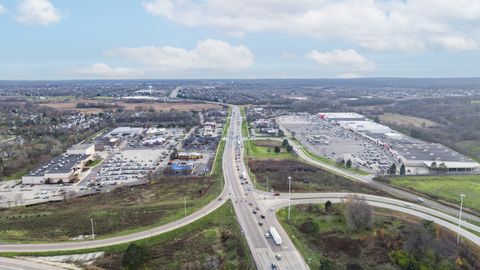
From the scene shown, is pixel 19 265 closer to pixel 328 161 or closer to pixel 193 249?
pixel 193 249

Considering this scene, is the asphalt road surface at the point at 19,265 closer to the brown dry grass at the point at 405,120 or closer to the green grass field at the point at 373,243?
the green grass field at the point at 373,243

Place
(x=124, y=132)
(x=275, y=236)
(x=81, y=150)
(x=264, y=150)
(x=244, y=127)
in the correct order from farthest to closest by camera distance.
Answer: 1. (x=244, y=127)
2. (x=124, y=132)
3. (x=264, y=150)
4. (x=81, y=150)
5. (x=275, y=236)

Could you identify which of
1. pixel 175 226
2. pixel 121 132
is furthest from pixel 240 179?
pixel 121 132

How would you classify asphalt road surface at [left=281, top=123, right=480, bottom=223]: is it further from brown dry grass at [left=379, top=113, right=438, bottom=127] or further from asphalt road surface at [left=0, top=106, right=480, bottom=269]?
brown dry grass at [left=379, top=113, right=438, bottom=127]

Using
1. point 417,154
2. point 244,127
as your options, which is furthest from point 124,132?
point 417,154

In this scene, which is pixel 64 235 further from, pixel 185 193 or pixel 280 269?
pixel 280 269

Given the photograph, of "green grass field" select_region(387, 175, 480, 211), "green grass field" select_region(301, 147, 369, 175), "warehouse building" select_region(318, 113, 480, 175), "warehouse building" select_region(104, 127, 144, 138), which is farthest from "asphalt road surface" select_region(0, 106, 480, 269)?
"warehouse building" select_region(104, 127, 144, 138)

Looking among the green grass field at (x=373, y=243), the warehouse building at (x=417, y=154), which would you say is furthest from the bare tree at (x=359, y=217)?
the warehouse building at (x=417, y=154)

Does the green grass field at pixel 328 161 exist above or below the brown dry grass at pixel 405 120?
below

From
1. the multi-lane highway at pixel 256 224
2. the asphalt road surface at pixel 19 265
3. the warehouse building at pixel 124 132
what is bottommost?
the asphalt road surface at pixel 19 265
